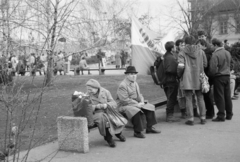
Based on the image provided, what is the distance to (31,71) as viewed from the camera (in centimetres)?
389

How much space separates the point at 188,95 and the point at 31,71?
493 cm

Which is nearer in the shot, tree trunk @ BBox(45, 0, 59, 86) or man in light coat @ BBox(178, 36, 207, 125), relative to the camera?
tree trunk @ BBox(45, 0, 59, 86)

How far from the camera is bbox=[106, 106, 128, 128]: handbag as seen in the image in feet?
20.9

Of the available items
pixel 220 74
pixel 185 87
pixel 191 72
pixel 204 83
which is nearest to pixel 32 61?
pixel 185 87

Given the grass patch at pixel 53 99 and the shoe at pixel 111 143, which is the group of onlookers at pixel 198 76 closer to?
the shoe at pixel 111 143

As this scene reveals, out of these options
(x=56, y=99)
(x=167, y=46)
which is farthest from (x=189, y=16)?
(x=167, y=46)

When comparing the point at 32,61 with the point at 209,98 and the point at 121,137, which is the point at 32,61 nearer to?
the point at 121,137

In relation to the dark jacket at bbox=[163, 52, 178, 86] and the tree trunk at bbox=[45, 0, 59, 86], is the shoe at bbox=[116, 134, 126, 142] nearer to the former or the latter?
the tree trunk at bbox=[45, 0, 59, 86]

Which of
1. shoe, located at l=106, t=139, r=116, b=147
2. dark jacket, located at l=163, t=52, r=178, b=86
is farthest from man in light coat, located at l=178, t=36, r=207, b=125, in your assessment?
shoe, located at l=106, t=139, r=116, b=147

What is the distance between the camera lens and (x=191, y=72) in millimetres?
8070

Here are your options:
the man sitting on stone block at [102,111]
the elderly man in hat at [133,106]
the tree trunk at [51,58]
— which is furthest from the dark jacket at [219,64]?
the tree trunk at [51,58]

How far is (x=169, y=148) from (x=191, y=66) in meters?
2.48

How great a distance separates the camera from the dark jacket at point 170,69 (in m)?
8.41

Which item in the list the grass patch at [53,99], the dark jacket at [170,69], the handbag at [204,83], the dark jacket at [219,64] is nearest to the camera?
the grass patch at [53,99]
